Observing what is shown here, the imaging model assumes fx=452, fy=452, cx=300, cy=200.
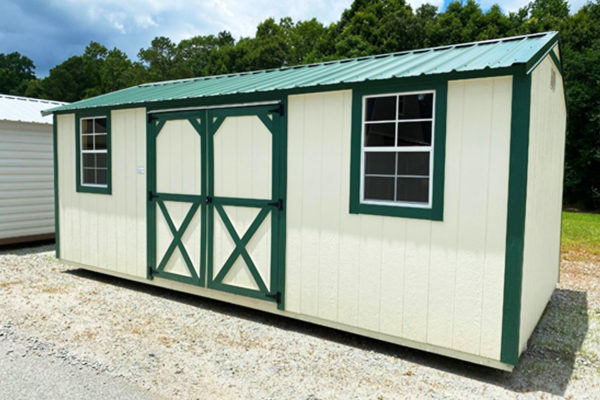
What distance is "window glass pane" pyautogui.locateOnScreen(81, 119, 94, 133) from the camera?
269 inches

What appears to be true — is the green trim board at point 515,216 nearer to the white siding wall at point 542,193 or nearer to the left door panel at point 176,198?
the white siding wall at point 542,193

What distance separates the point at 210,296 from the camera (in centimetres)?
553

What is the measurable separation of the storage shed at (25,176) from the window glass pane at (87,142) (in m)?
2.90

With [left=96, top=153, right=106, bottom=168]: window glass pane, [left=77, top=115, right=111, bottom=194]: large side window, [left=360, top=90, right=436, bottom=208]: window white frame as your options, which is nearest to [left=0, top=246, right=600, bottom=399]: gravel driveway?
[left=360, top=90, right=436, bottom=208]: window white frame

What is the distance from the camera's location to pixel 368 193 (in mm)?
4348

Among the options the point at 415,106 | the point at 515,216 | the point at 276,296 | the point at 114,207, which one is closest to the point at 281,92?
the point at 415,106

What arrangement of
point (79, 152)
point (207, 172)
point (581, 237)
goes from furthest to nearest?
point (581, 237), point (79, 152), point (207, 172)

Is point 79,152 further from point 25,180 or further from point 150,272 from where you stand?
point 25,180

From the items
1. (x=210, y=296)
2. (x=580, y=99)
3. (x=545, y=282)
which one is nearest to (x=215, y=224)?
(x=210, y=296)

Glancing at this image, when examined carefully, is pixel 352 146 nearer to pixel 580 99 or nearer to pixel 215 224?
pixel 215 224

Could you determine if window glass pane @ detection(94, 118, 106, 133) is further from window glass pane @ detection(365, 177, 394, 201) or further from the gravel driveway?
window glass pane @ detection(365, 177, 394, 201)

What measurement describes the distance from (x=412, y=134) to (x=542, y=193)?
1.56m

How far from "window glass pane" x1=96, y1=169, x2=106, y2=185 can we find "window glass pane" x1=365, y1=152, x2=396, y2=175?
14.1ft

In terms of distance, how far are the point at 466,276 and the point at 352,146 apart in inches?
61.0
